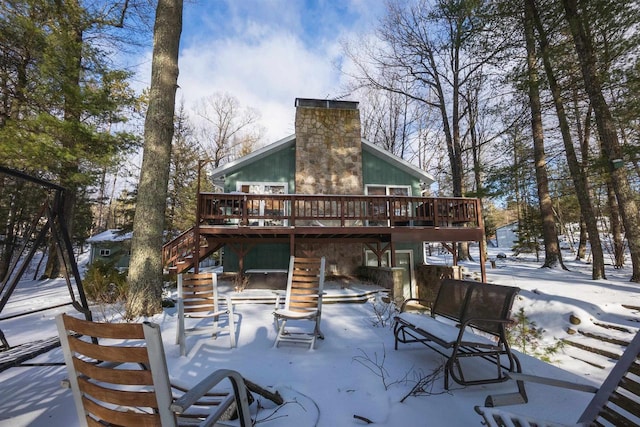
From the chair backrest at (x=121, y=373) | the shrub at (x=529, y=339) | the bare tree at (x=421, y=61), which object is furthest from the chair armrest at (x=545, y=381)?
the bare tree at (x=421, y=61)

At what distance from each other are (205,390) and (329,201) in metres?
8.28

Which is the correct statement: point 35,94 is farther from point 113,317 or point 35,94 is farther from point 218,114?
point 218,114

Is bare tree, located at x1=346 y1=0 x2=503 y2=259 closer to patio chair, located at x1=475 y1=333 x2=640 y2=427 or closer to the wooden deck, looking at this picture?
the wooden deck

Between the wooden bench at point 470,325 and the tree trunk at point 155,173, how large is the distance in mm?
4531

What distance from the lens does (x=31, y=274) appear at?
19.3 metres

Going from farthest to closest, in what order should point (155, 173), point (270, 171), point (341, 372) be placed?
point (270, 171) → point (155, 173) → point (341, 372)

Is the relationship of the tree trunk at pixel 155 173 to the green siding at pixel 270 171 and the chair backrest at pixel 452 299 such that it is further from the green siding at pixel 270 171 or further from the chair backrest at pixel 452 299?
the green siding at pixel 270 171

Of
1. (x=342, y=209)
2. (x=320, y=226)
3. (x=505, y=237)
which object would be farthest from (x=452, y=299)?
(x=505, y=237)

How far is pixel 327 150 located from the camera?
39.2ft

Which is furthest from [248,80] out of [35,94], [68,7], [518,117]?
[518,117]

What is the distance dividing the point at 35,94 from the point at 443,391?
13.0 meters

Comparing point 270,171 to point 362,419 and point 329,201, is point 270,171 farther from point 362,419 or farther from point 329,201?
point 362,419

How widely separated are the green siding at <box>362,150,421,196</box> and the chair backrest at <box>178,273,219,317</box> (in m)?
8.71

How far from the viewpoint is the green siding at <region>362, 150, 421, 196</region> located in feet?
40.4
